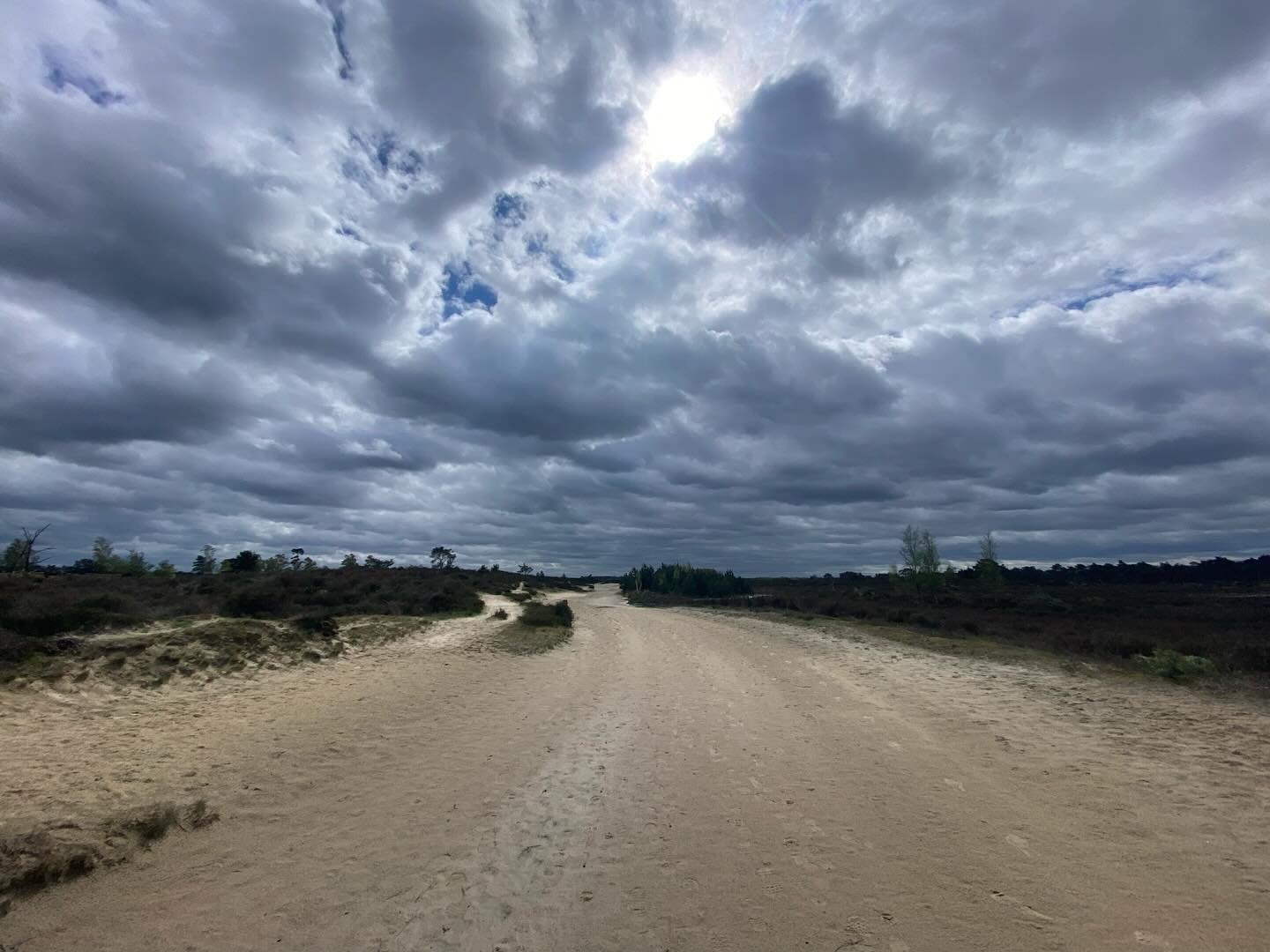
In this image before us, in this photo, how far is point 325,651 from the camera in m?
19.6

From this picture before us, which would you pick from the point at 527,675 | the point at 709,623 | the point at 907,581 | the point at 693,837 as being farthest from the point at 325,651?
the point at 907,581

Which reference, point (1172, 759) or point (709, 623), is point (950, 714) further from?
point (709, 623)

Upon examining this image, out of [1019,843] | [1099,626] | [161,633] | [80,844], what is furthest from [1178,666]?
[161,633]

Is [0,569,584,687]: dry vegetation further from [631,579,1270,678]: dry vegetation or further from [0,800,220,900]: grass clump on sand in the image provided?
[631,579,1270,678]: dry vegetation

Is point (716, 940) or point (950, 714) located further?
point (950, 714)

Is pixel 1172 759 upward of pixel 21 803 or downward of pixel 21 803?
upward

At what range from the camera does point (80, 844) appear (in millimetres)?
6824

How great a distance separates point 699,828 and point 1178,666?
1609 cm

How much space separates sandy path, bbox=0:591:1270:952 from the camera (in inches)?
215

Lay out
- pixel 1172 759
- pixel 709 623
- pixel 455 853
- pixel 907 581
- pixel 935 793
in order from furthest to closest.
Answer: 1. pixel 907 581
2. pixel 709 623
3. pixel 1172 759
4. pixel 935 793
5. pixel 455 853

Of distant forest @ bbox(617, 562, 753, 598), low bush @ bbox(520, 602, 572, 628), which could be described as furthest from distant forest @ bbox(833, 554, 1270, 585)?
low bush @ bbox(520, 602, 572, 628)

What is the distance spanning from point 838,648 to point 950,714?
11.0 meters

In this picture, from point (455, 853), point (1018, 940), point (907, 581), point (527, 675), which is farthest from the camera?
point (907, 581)

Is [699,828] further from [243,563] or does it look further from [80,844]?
[243,563]
